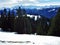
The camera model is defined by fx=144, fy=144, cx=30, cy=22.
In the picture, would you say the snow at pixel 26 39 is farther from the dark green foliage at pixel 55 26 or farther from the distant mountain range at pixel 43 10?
the distant mountain range at pixel 43 10

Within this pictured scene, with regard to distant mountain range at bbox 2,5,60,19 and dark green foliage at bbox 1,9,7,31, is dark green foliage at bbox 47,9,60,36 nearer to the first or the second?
distant mountain range at bbox 2,5,60,19

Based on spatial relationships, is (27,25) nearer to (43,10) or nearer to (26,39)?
(26,39)

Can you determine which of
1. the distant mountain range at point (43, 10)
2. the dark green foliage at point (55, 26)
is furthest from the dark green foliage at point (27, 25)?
the dark green foliage at point (55, 26)

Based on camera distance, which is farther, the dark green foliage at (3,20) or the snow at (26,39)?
the dark green foliage at (3,20)

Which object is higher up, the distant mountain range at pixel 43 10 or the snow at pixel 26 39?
the distant mountain range at pixel 43 10

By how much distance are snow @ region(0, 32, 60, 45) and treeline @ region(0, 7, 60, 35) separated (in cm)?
6

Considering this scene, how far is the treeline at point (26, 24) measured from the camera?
2237mm

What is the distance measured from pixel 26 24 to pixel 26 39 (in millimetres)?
247

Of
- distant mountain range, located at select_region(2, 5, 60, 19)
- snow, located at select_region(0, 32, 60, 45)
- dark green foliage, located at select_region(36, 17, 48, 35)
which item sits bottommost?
snow, located at select_region(0, 32, 60, 45)

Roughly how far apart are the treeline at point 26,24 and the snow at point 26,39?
0.21ft

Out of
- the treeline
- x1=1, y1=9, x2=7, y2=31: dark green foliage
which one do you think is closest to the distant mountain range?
the treeline

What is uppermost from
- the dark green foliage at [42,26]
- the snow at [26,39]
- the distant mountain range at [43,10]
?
the distant mountain range at [43,10]

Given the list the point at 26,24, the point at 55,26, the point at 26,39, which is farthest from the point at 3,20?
the point at 55,26

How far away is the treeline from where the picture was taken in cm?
224
